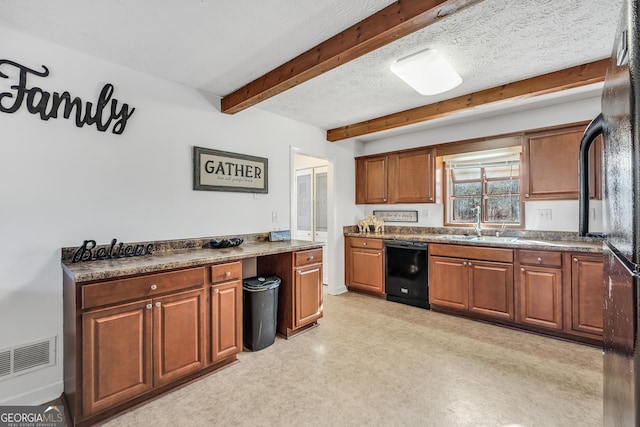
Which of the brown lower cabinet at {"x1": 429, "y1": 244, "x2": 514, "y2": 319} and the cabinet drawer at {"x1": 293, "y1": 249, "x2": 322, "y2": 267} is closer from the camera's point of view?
the cabinet drawer at {"x1": 293, "y1": 249, "x2": 322, "y2": 267}

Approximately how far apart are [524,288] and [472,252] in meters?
0.60

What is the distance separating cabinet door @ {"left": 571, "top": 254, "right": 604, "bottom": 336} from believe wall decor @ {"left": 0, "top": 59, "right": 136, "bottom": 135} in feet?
14.0

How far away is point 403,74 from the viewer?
238 cm

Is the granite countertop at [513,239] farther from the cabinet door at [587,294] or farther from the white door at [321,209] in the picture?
the white door at [321,209]

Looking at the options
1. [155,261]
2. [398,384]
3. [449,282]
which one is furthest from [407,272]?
[155,261]

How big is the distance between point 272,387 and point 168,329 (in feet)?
2.83

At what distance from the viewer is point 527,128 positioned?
336 centimetres

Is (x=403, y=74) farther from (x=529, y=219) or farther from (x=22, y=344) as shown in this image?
(x=22, y=344)

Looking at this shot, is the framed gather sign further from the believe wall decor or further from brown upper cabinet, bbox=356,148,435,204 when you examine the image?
brown upper cabinet, bbox=356,148,435,204

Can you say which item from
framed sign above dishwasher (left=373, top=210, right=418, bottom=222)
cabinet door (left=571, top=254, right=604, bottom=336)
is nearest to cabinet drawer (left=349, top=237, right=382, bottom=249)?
framed sign above dishwasher (left=373, top=210, right=418, bottom=222)

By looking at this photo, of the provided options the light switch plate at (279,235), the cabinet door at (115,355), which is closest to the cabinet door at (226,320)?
the cabinet door at (115,355)

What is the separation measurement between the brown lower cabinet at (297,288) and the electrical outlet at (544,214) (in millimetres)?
2621

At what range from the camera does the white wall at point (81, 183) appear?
6.31ft

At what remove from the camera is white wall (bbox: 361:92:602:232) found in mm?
3074
